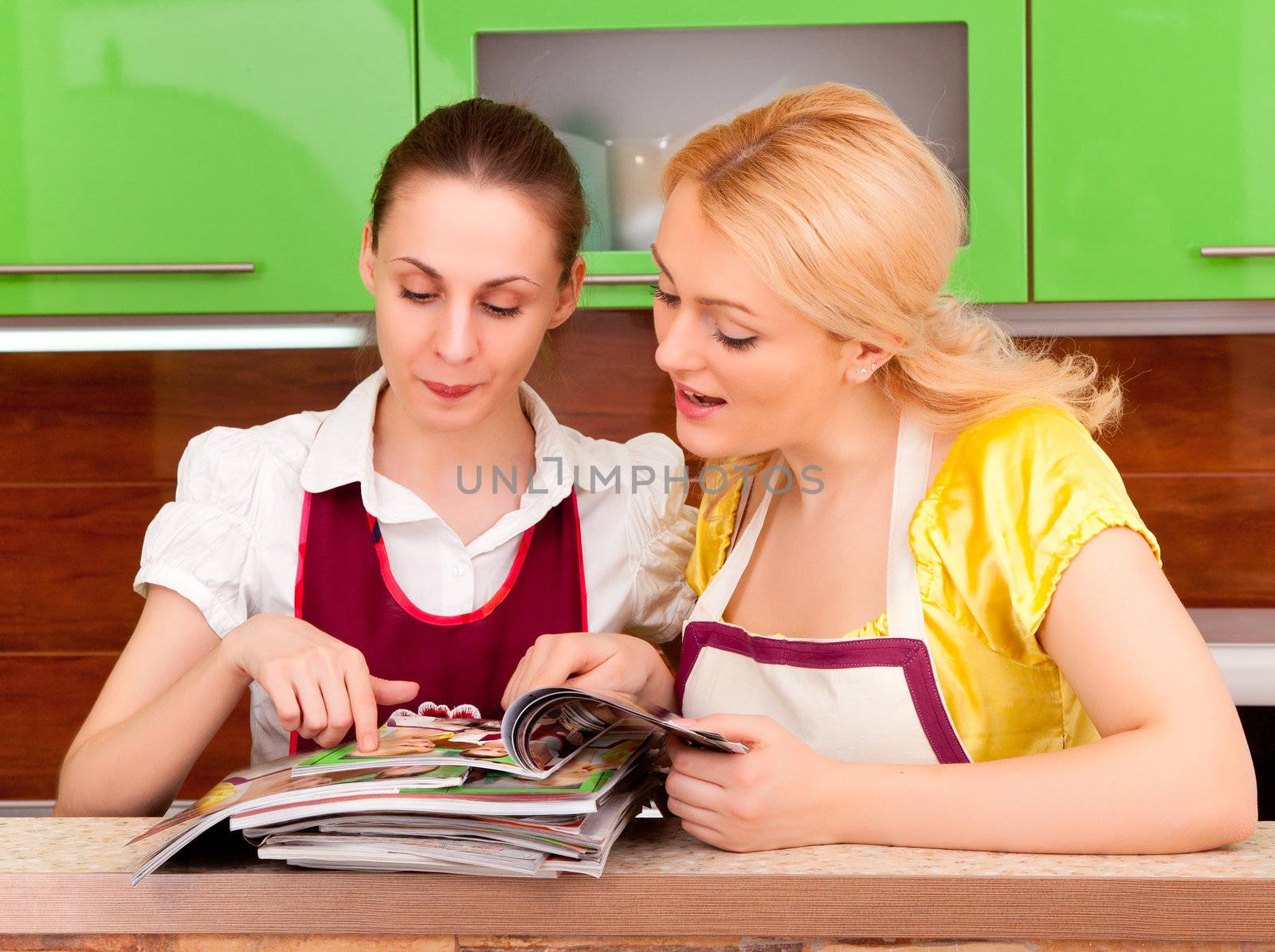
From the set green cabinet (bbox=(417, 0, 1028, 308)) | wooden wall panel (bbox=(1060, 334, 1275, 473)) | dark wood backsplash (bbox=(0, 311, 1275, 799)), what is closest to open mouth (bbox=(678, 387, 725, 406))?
green cabinet (bbox=(417, 0, 1028, 308))

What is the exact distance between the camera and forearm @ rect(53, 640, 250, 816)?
0.95 metres

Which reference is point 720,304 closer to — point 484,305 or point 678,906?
point 484,305

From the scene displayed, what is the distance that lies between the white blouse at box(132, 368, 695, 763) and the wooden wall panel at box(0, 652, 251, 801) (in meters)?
1.07

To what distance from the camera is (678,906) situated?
641 millimetres

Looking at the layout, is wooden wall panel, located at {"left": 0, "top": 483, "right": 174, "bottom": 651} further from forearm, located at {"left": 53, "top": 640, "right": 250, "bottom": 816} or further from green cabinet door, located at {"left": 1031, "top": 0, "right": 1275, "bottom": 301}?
green cabinet door, located at {"left": 1031, "top": 0, "right": 1275, "bottom": 301}

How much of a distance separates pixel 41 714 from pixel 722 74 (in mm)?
1624

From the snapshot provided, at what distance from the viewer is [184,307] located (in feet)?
5.84

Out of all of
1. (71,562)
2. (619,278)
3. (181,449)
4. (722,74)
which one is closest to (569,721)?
(619,278)

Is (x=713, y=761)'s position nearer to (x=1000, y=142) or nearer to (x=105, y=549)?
(x=1000, y=142)

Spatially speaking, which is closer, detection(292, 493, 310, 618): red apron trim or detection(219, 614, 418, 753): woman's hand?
detection(219, 614, 418, 753): woman's hand

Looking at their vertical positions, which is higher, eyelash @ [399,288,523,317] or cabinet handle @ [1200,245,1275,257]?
cabinet handle @ [1200,245,1275,257]

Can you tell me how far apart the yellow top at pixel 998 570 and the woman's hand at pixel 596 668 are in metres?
0.19

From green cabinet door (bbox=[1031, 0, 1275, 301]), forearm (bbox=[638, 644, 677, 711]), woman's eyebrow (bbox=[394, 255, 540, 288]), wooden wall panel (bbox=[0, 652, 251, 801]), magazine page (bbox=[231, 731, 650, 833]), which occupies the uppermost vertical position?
green cabinet door (bbox=[1031, 0, 1275, 301])

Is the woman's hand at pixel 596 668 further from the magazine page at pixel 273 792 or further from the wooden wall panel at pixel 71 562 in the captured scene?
the wooden wall panel at pixel 71 562
